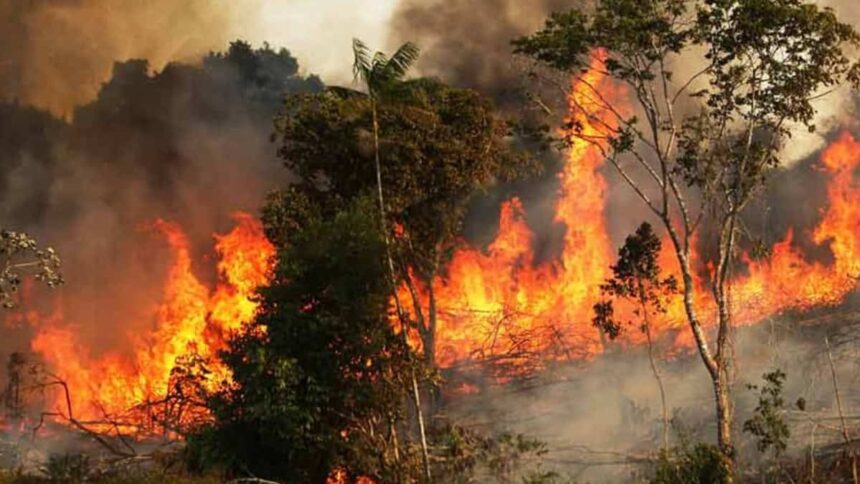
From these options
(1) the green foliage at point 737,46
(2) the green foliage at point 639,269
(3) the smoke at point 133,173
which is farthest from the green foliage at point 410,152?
(3) the smoke at point 133,173

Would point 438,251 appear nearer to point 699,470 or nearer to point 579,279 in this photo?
point 699,470

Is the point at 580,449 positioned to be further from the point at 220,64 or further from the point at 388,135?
the point at 220,64

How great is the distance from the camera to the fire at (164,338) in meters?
38.2

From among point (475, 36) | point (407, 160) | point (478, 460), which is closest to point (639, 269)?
point (407, 160)

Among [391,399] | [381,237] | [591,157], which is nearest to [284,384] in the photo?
[391,399]

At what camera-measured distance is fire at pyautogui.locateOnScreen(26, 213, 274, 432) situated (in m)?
38.2

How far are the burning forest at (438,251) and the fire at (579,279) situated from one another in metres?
0.16

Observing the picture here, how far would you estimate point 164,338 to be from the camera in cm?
3900

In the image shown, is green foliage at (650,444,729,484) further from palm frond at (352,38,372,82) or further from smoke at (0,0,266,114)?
smoke at (0,0,266,114)

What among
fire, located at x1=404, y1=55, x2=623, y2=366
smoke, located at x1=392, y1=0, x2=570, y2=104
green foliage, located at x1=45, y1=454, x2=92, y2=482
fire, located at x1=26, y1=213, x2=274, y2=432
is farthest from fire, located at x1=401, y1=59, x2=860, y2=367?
green foliage, located at x1=45, y1=454, x2=92, y2=482

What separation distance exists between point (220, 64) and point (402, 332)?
3295 centimetres

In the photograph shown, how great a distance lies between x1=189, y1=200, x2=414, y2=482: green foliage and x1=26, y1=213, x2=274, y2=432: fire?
736 inches

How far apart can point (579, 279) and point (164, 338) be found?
1991 centimetres

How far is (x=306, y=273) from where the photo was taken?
19.2 m
